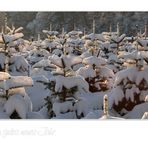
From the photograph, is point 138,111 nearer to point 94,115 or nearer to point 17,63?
point 94,115

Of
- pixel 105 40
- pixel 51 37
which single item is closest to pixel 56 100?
pixel 105 40

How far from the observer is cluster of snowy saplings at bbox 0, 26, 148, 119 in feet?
25.8

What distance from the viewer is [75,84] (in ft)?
28.6

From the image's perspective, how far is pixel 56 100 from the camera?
29.1 ft

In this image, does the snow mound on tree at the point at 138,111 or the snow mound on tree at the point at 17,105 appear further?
the snow mound on tree at the point at 138,111

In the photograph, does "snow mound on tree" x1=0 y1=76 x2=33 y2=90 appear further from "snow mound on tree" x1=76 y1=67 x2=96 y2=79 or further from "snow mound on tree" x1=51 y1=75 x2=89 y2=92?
"snow mound on tree" x1=76 y1=67 x2=96 y2=79

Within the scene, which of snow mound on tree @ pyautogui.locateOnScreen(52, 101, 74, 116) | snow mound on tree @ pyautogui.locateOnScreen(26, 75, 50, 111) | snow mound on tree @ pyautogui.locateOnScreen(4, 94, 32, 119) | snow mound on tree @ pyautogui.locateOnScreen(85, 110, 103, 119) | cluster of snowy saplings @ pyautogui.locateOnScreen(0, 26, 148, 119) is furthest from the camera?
snow mound on tree @ pyautogui.locateOnScreen(26, 75, 50, 111)

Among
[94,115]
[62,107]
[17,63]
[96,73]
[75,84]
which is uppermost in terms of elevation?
[17,63]

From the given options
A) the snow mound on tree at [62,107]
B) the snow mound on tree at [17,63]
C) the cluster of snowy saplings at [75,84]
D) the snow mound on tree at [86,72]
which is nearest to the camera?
the cluster of snowy saplings at [75,84]

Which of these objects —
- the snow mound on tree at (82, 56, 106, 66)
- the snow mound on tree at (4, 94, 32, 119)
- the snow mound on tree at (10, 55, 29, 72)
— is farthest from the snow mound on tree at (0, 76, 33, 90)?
the snow mound on tree at (82, 56, 106, 66)

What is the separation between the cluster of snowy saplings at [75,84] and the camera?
787 centimetres
